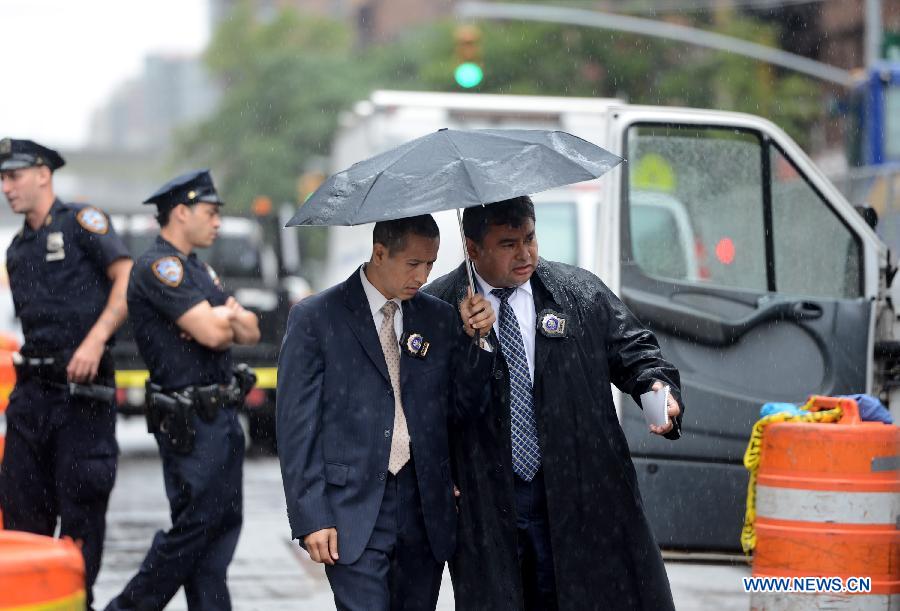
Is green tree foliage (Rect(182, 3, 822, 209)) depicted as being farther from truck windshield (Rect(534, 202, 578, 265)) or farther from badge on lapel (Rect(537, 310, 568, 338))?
badge on lapel (Rect(537, 310, 568, 338))

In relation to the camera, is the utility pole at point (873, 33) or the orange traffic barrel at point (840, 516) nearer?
the orange traffic barrel at point (840, 516)

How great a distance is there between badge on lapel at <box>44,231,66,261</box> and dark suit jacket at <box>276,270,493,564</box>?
2297mm

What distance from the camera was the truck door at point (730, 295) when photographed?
654 centimetres

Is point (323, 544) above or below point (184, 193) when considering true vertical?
below

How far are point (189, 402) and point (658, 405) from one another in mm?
2083

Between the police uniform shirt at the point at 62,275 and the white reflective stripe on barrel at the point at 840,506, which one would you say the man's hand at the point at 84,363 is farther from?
the white reflective stripe on barrel at the point at 840,506

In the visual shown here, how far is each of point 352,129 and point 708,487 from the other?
8.79 meters

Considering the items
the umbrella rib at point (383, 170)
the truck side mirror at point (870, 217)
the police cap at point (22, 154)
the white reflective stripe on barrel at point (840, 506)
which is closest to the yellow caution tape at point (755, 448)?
the white reflective stripe on barrel at point (840, 506)

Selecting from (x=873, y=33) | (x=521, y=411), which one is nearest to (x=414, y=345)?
(x=521, y=411)

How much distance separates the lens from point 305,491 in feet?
14.0

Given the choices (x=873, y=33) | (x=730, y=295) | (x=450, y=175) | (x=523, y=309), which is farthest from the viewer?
(x=873, y=33)

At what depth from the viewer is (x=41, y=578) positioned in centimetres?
295

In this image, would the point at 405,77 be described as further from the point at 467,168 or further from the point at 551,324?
the point at 467,168

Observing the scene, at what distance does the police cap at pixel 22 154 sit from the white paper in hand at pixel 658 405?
3.18 meters
